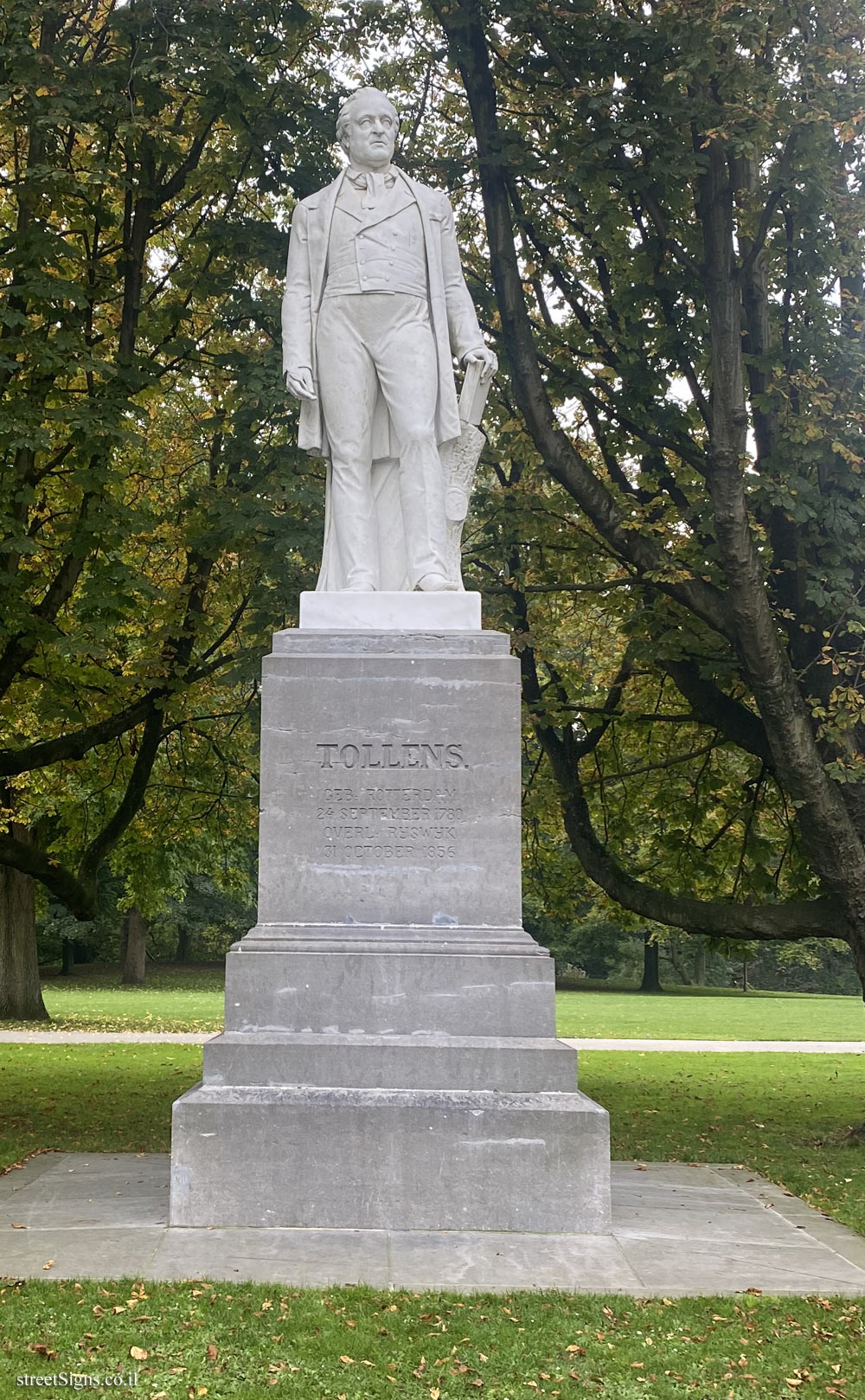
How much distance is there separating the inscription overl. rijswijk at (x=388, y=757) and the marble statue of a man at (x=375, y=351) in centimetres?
114

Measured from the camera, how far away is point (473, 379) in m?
8.29

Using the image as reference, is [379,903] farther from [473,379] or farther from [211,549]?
[211,549]

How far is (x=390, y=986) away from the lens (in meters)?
7.04

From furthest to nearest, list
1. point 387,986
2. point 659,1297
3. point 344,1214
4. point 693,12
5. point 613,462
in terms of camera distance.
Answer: point 613,462
point 693,12
point 387,986
point 344,1214
point 659,1297

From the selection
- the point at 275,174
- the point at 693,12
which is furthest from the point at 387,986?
the point at 275,174

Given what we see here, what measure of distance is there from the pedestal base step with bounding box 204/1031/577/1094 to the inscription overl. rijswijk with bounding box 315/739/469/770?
1.49m

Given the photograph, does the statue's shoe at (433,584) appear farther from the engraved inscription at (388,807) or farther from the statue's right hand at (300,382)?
the statue's right hand at (300,382)

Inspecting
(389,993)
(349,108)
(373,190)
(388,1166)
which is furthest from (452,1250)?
(349,108)

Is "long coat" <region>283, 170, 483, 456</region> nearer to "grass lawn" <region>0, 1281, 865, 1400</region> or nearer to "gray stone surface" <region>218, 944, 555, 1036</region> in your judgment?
"gray stone surface" <region>218, 944, 555, 1036</region>

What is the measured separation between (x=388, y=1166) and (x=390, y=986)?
892 mm

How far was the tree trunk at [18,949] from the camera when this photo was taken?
74.4ft

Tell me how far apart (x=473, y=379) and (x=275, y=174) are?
491 cm

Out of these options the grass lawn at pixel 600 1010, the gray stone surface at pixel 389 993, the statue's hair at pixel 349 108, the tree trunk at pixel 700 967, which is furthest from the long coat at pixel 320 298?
the tree trunk at pixel 700 967

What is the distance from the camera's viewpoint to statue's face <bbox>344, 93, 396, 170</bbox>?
8250 millimetres
